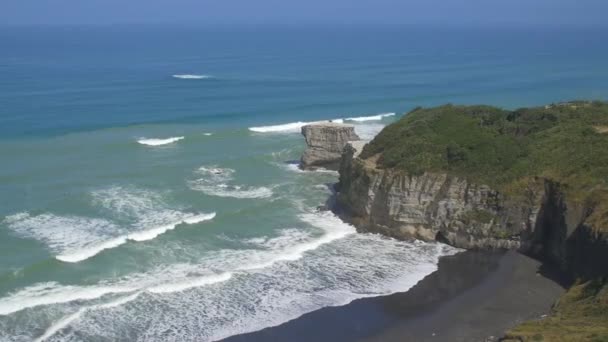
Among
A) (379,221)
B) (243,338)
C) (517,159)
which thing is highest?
(517,159)

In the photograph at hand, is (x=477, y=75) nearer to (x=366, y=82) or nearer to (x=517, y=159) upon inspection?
(x=366, y=82)

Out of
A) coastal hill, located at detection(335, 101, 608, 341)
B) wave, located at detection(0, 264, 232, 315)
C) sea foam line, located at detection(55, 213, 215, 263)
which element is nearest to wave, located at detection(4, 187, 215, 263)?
sea foam line, located at detection(55, 213, 215, 263)

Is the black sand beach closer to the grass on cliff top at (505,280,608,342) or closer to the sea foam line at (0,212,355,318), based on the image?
the grass on cliff top at (505,280,608,342)

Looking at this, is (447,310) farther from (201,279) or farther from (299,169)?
(299,169)

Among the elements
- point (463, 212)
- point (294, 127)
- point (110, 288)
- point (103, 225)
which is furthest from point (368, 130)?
point (110, 288)

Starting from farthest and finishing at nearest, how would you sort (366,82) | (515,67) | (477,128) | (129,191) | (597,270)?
(515,67) < (366,82) < (129,191) < (477,128) < (597,270)

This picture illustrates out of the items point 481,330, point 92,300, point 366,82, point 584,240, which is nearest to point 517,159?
point 584,240

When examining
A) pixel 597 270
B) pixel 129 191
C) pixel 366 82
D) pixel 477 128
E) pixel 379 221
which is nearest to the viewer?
pixel 597 270
